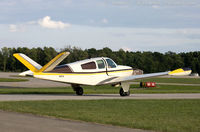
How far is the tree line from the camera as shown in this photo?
5738 inches

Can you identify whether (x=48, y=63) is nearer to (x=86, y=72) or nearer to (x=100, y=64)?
(x=86, y=72)

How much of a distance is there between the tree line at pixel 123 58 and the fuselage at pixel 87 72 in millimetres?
110867

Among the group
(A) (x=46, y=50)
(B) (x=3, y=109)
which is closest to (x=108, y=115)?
(B) (x=3, y=109)

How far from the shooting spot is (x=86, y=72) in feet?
86.9

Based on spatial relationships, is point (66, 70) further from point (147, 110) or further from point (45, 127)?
point (45, 127)

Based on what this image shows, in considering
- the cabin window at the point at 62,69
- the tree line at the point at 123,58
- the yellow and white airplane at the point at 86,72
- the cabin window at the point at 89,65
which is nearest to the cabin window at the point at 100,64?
the yellow and white airplane at the point at 86,72

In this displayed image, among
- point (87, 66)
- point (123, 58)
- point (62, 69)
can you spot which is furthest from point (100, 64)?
point (123, 58)

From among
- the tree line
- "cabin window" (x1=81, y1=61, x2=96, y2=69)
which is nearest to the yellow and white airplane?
"cabin window" (x1=81, y1=61, x2=96, y2=69)

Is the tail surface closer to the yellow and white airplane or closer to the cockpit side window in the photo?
the yellow and white airplane

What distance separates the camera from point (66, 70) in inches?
1006

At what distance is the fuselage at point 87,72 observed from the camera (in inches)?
987

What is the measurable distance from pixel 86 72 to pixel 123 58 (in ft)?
448

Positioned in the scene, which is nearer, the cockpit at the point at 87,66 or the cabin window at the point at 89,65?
the cockpit at the point at 87,66

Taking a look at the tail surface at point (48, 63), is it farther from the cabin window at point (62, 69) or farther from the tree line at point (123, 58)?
the tree line at point (123, 58)
